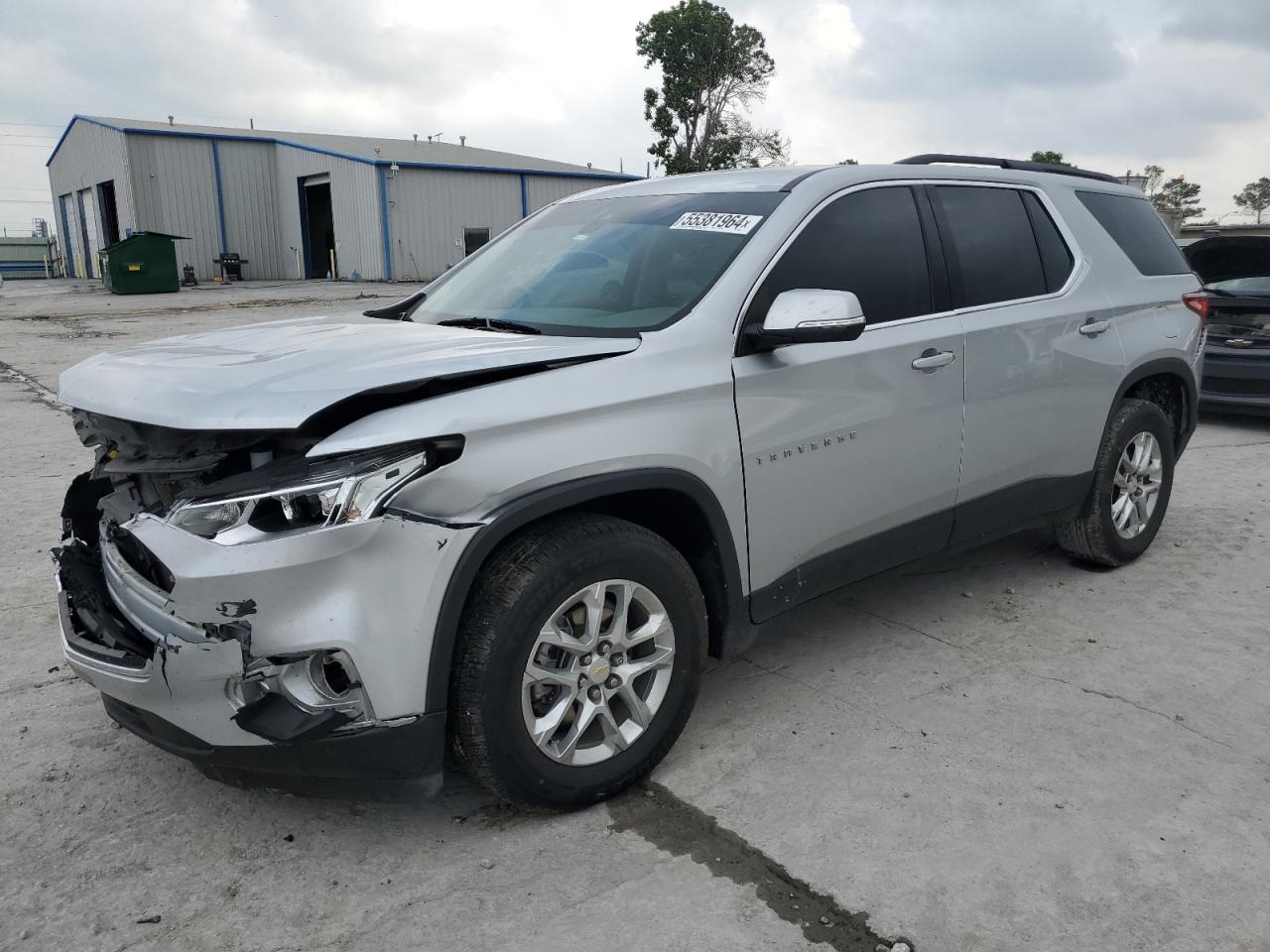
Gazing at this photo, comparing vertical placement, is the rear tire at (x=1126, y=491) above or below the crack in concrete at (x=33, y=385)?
below

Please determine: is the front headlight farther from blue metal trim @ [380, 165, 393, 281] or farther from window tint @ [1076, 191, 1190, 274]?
blue metal trim @ [380, 165, 393, 281]

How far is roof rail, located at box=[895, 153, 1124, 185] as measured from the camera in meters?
4.23

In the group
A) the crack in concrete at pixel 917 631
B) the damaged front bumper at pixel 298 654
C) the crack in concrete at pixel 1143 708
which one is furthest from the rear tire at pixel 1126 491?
the damaged front bumper at pixel 298 654

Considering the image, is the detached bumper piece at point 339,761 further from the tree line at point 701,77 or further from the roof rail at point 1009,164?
the tree line at point 701,77

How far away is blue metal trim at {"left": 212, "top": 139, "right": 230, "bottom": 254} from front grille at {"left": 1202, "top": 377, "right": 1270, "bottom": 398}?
3150 cm

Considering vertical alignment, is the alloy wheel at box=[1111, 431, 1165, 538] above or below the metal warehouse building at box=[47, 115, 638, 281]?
below

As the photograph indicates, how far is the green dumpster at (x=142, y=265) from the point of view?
26.9m

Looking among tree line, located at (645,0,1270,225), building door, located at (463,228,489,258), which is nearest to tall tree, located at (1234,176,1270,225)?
tree line, located at (645,0,1270,225)

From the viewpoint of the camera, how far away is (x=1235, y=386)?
825cm

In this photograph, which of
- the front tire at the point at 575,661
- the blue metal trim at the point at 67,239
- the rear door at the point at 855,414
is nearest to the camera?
the front tire at the point at 575,661

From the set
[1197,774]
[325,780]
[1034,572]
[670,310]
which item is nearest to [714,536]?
[670,310]

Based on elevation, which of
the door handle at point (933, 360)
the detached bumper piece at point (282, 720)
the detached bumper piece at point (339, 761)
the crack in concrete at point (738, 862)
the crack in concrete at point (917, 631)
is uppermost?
the door handle at point (933, 360)

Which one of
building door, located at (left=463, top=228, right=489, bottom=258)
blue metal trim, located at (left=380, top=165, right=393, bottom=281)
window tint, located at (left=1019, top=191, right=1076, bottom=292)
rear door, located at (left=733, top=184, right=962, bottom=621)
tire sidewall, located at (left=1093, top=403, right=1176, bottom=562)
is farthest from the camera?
building door, located at (left=463, top=228, right=489, bottom=258)

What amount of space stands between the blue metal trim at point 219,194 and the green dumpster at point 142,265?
5.74 m
